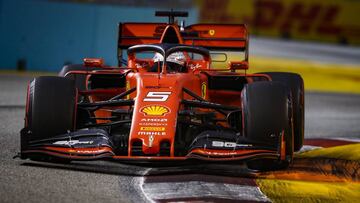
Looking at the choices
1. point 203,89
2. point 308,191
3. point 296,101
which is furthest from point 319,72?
point 308,191

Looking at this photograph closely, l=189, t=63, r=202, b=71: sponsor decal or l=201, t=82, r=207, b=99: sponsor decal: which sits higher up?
l=189, t=63, r=202, b=71: sponsor decal

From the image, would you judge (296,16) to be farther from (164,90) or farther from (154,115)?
(154,115)

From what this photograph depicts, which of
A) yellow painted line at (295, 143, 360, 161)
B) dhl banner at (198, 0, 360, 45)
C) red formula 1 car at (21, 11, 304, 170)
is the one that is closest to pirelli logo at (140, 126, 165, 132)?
red formula 1 car at (21, 11, 304, 170)

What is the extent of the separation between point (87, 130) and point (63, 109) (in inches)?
12.4

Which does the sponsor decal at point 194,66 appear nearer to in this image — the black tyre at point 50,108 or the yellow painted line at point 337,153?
the yellow painted line at point 337,153

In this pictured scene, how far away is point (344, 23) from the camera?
3231 centimetres

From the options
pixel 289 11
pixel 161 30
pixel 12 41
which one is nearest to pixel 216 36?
pixel 161 30

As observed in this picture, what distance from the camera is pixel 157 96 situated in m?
8.31

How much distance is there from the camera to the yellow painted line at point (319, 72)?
2023cm

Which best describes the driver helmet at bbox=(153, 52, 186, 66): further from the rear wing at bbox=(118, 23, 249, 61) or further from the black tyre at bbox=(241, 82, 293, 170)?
the black tyre at bbox=(241, 82, 293, 170)

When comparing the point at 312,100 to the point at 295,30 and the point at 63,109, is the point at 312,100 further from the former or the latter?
the point at 295,30

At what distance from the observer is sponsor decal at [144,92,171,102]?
825 centimetres

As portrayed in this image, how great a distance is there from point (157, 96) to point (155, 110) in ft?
0.86

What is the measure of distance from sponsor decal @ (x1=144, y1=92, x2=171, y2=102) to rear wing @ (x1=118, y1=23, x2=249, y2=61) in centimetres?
271
